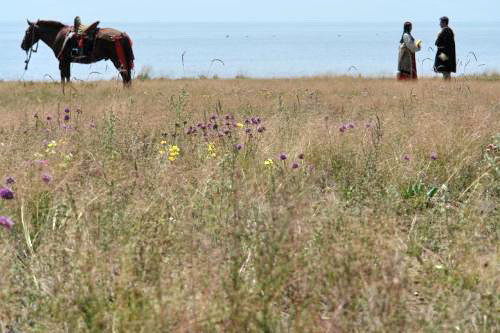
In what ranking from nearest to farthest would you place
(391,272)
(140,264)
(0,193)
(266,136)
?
(391,272)
(140,264)
(0,193)
(266,136)

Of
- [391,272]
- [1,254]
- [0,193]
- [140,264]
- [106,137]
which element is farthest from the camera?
[106,137]

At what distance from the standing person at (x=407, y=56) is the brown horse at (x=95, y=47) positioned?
249 inches

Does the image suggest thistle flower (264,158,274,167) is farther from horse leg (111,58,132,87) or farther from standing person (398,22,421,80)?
standing person (398,22,421,80)

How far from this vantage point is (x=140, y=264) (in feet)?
8.18

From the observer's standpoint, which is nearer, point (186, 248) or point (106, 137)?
point (186, 248)

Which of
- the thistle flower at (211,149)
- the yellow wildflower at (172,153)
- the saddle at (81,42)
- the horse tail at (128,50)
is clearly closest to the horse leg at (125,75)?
the horse tail at (128,50)

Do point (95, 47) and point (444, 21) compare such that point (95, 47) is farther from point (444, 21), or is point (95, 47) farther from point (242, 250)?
point (242, 250)

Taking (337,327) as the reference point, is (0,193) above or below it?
above

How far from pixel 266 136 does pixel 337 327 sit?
3.49 metres

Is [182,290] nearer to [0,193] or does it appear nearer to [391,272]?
[391,272]

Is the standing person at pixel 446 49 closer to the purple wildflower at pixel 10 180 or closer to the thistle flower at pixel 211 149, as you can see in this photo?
the thistle flower at pixel 211 149

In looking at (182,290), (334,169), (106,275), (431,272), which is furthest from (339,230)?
(334,169)

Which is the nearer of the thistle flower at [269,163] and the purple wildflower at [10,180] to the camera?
the purple wildflower at [10,180]

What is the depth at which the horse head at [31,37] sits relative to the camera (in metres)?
16.7
